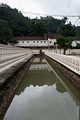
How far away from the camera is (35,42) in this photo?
277ft

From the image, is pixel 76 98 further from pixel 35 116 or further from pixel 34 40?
pixel 34 40

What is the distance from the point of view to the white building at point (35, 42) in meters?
83.1

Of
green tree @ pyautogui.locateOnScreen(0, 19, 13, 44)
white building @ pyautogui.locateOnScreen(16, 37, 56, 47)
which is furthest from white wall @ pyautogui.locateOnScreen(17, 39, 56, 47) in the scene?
green tree @ pyautogui.locateOnScreen(0, 19, 13, 44)

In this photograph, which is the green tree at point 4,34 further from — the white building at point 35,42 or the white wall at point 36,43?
the white wall at point 36,43

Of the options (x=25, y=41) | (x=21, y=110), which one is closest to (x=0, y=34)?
(x=25, y=41)

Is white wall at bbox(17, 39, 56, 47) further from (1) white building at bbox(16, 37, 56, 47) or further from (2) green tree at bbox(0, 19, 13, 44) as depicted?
(2) green tree at bbox(0, 19, 13, 44)

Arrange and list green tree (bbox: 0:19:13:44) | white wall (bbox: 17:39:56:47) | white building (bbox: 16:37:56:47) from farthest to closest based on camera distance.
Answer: white wall (bbox: 17:39:56:47), white building (bbox: 16:37:56:47), green tree (bbox: 0:19:13:44)

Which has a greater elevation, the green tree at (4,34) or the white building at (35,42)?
the green tree at (4,34)

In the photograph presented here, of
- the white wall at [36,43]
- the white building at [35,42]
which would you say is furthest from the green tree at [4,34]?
the white wall at [36,43]

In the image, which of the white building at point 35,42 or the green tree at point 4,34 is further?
the white building at point 35,42

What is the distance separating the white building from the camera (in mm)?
83062

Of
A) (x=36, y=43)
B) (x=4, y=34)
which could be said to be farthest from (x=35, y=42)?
(x=4, y=34)

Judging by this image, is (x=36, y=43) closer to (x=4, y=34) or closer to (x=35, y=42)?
(x=35, y=42)

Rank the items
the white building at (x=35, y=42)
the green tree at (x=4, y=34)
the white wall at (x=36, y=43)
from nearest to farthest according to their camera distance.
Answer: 1. the green tree at (x=4, y=34)
2. the white building at (x=35, y=42)
3. the white wall at (x=36, y=43)
